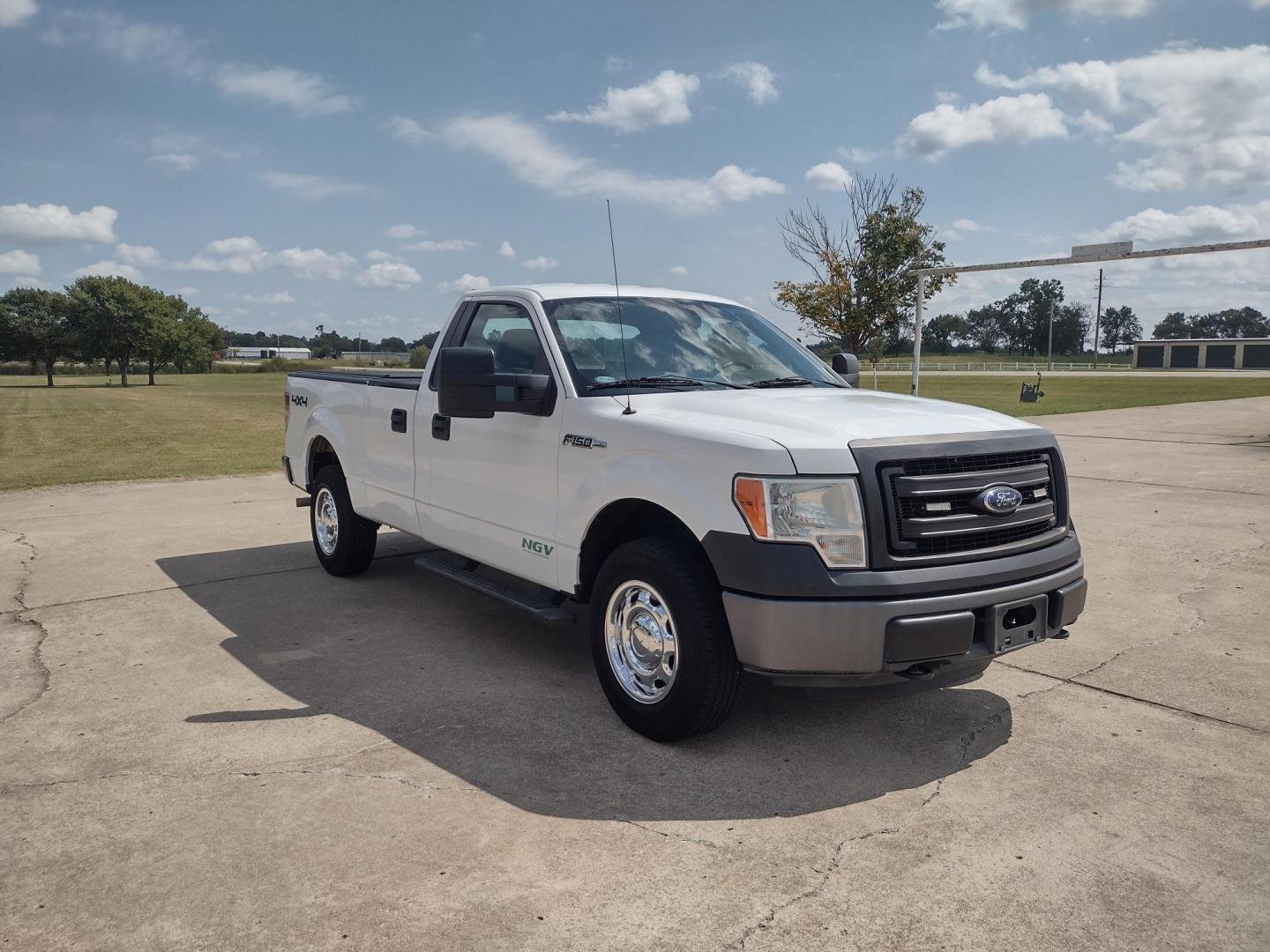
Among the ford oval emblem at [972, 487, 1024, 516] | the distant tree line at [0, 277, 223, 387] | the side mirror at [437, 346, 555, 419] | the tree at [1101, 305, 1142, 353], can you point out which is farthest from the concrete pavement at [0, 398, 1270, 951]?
the tree at [1101, 305, 1142, 353]

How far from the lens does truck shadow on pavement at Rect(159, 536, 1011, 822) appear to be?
3781mm

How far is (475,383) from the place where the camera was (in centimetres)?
448

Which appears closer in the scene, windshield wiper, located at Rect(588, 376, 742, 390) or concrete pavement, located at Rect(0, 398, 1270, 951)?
concrete pavement, located at Rect(0, 398, 1270, 951)

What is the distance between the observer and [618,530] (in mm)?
4551

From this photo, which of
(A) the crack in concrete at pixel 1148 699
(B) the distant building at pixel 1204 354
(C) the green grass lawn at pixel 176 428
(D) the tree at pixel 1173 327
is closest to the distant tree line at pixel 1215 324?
(D) the tree at pixel 1173 327

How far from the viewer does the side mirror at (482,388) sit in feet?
14.6

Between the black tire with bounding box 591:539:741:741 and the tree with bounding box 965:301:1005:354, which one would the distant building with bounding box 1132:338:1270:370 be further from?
the black tire with bounding box 591:539:741:741

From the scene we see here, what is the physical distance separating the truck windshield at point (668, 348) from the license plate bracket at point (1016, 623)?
1.69m

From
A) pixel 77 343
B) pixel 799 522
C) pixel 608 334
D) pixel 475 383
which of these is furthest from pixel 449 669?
pixel 77 343

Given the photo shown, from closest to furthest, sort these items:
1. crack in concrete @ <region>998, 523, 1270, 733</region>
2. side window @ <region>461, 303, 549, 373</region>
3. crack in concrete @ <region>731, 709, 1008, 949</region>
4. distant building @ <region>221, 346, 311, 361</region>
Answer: crack in concrete @ <region>731, 709, 1008, 949</region> → crack in concrete @ <region>998, 523, 1270, 733</region> → side window @ <region>461, 303, 549, 373</region> → distant building @ <region>221, 346, 311, 361</region>

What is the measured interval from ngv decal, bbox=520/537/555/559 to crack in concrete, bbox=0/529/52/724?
245cm

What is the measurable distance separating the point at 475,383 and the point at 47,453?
635 inches

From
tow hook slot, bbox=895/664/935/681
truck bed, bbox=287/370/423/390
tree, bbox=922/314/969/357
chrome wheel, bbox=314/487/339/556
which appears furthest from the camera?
tree, bbox=922/314/969/357

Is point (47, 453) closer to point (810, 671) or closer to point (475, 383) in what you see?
point (475, 383)
